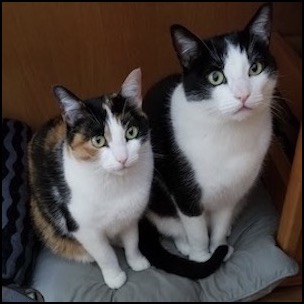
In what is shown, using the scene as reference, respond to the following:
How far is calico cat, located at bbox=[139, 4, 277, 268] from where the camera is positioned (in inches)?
33.2

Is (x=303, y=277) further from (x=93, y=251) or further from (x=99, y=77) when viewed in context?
(x=99, y=77)

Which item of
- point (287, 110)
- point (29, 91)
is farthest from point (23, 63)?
point (287, 110)

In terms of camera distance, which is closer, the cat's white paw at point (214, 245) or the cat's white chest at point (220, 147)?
the cat's white chest at point (220, 147)

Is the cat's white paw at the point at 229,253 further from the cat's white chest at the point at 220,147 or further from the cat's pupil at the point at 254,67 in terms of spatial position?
the cat's pupil at the point at 254,67

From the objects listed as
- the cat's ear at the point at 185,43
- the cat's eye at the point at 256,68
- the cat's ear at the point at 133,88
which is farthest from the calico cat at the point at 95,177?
the cat's eye at the point at 256,68

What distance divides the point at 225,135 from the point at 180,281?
383mm

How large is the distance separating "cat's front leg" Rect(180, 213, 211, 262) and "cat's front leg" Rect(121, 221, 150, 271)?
0.12 meters

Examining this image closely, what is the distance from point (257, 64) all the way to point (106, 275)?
1.95 feet

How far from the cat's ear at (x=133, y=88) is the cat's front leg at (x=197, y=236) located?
32 centimetres

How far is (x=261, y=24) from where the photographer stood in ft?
2.87

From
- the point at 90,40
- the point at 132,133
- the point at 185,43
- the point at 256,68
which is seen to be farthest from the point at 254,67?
the point at 90,40

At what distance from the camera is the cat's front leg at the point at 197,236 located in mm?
1069

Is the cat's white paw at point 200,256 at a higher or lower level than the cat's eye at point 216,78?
lower

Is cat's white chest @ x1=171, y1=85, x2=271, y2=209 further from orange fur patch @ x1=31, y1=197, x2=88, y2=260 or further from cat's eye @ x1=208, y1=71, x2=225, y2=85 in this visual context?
orange fur patch @ x1=31, y1=197, x2=88, y2=260
